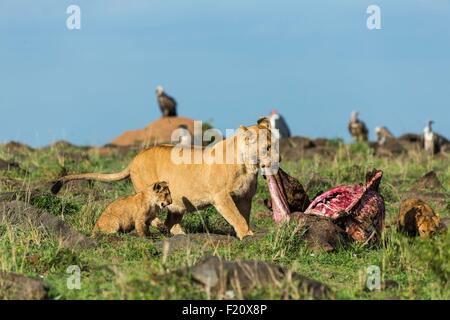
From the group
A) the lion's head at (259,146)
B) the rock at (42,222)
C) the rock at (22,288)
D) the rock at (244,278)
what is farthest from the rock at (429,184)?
the rock at (22,288)

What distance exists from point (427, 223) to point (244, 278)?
12.8 ft

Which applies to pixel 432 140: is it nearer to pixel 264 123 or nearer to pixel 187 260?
pixel 264 123

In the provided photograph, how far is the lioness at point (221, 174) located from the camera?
10656 mm

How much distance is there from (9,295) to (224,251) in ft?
7.91

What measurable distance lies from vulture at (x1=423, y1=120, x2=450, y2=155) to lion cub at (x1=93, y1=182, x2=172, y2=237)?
53.5 ft

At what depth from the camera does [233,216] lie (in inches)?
424

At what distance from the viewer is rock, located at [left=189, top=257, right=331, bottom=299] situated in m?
7.37

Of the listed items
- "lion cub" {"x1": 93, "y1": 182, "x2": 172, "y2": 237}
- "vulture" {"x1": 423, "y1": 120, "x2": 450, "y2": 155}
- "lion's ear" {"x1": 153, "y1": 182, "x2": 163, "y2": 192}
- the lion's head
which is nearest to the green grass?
"lion cub" {"x1": 93, "y1": 182, "x2": 172, "y2": 237}

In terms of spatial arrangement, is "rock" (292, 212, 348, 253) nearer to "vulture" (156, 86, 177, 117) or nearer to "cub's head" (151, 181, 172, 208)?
"cub's head" (151, 181, 172, 208)

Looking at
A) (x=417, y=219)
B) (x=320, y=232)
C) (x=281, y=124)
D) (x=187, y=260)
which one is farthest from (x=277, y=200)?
(x=281, y=124)

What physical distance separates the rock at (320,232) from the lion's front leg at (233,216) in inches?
20.1

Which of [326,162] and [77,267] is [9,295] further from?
[326,162]

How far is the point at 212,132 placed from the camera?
2355 centimetres

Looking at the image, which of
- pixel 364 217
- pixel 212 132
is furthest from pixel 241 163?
pixel 212 132
